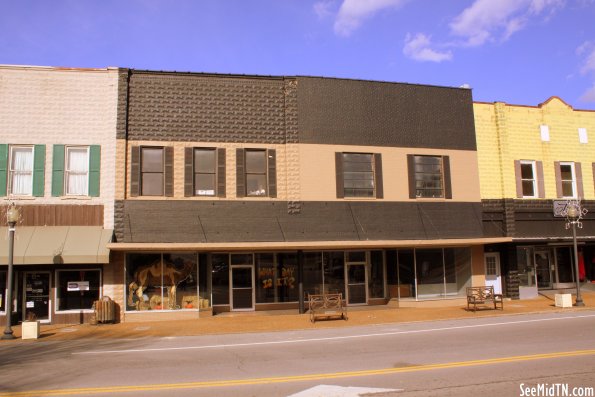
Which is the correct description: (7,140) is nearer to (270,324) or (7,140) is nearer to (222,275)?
(222,275)

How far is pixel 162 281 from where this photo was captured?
63.5 feet

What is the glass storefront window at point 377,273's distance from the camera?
22.5 meters

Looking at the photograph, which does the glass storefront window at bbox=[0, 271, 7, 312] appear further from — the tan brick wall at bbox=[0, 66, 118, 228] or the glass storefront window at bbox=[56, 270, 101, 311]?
the tan brick wall at bbox=[0, 66, 118, 228]

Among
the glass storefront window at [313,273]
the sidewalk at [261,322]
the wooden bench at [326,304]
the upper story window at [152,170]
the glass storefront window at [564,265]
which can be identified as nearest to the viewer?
the sidewalk at [261,322]

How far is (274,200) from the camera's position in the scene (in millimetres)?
20688

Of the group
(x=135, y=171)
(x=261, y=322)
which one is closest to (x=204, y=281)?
(x=261, y=322)

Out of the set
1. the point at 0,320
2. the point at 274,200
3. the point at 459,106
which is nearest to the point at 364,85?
the point at 459,106

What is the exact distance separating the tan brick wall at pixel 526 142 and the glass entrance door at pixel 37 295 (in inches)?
722

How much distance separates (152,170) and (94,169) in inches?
81.8

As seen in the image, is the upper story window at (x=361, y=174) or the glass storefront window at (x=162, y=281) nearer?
the glass storefront window at (x=162, y=281)

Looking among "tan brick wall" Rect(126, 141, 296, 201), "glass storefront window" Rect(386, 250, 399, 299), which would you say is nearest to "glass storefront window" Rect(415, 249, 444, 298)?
"glass storefront window" Rect(386, 250, 399, 299)

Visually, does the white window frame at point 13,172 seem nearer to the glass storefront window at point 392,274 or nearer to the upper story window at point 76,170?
the upper story window at point 76,170

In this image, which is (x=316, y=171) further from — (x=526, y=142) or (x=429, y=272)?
(x=526, y=142)

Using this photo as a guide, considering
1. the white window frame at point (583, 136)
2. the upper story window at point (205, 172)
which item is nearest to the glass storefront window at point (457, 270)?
the white window frame at point (583, 136)
